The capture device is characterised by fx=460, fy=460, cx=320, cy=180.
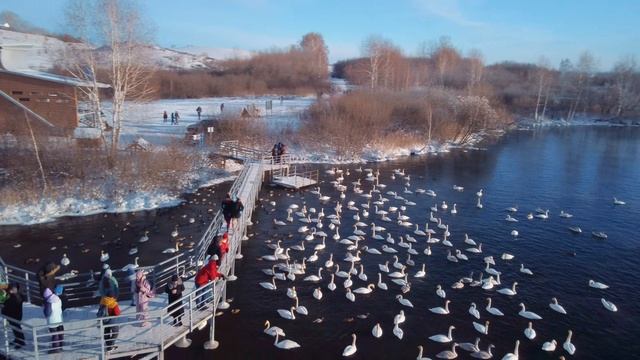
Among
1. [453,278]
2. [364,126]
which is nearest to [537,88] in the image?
[364,126]

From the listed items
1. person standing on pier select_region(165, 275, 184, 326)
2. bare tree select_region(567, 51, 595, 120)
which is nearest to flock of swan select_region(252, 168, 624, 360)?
person standing on pier select_region(165, 275, 184, 326)

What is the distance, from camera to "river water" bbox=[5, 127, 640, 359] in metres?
15.4

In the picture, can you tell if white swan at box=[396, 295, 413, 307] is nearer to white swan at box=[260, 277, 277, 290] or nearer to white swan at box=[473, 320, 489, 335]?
white swan at box=[473, 320, 489, 335]

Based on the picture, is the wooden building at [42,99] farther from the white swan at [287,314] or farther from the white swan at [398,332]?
the white swan at [398,332]

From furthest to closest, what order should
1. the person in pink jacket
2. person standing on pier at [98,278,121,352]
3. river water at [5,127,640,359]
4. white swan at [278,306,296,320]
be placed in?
1. white swan at [278,306,296,320]
2. river water at [5,127,640,359]
3. the person in pink jacket
4. person standing on pier at [98,278,121,352]

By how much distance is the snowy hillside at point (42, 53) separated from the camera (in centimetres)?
4062

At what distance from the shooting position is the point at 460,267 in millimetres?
21172

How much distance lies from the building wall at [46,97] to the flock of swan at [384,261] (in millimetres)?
22894

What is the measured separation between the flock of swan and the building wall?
901 inches

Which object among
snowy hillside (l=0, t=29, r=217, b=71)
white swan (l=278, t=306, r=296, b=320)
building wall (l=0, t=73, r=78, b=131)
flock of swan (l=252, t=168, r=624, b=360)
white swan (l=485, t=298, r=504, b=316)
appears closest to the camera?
flock of swan (l=252, t=168, r=624, b=360)

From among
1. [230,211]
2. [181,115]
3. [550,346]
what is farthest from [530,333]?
[181,115]

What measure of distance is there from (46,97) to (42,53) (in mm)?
18742

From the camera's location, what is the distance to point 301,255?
2209cm

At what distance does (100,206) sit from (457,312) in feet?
74.1
